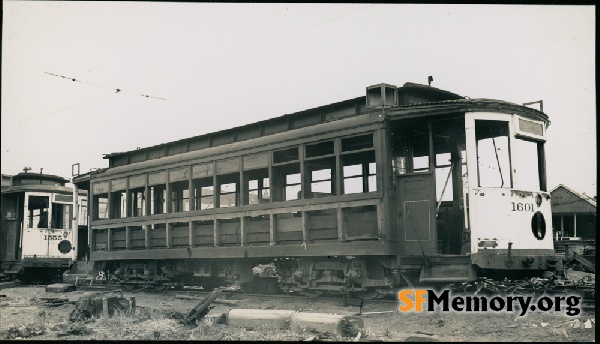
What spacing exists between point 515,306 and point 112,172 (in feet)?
32.0

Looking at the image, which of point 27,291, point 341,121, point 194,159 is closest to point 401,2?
point 341,121

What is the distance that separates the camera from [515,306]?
6797 millimetres

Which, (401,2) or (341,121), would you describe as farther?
(341,121)

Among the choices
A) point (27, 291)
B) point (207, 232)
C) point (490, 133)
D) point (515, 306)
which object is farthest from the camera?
point (27, 291)

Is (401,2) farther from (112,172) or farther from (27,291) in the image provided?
(27,291)

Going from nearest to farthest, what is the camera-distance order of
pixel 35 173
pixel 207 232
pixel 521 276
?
pixel 521 276, pixel 207 232, pixel 35 173

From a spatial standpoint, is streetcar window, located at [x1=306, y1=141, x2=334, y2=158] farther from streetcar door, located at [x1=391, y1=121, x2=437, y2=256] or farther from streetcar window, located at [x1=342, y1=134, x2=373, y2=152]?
streetcar door, located at [x1=391, y1=121, x2=437, y2=256]

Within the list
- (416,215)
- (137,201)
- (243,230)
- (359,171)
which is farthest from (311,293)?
(137,201)

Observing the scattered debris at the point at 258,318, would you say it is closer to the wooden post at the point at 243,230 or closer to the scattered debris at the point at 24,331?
the scattered debris at the point at 24,331

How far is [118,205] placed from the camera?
13.6m

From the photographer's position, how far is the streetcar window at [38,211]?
15375 mm

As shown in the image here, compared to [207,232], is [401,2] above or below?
above

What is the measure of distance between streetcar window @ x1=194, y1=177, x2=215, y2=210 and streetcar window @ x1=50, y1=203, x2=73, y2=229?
5.86m

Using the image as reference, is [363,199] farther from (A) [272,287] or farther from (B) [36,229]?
(B) [36,229]
